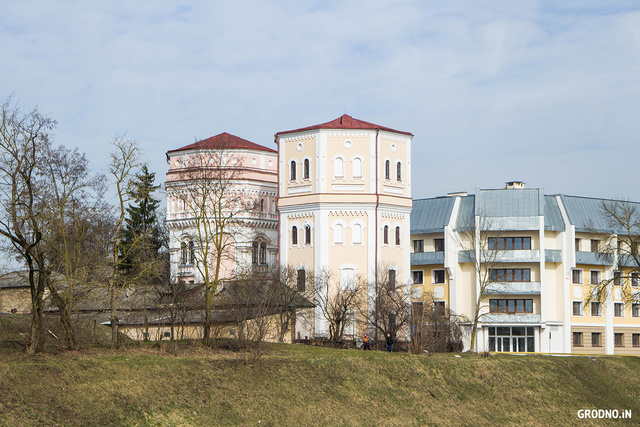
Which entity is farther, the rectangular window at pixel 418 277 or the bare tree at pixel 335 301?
the rectangular window at pixel 418 277

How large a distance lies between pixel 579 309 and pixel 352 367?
4476 centimetres

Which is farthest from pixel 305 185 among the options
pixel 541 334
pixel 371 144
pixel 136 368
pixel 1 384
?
pixel 1 384

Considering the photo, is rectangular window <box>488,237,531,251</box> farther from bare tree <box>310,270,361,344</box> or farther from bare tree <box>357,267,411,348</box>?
bare tree <box>310,270,361,344</box>

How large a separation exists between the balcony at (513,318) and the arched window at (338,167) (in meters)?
18.5

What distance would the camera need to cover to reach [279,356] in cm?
3566

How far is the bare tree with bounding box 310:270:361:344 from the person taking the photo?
54.2m

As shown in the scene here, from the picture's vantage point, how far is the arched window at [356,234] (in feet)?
205

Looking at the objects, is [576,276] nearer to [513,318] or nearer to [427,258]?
[513,318]

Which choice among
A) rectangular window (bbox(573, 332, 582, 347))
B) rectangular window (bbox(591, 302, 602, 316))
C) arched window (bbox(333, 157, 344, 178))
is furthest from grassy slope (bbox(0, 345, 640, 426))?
rectangular window (bbox(591, 302, 602, 316))

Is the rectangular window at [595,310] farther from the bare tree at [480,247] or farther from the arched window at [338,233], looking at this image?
the arched window at [338,233]

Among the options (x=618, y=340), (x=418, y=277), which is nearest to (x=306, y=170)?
(x=418, y=277)

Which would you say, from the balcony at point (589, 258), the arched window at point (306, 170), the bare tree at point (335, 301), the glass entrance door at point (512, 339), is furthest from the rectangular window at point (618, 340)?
the arched window at point (306, 170)

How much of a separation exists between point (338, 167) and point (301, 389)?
33.3 metres

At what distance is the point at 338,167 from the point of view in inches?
2485
